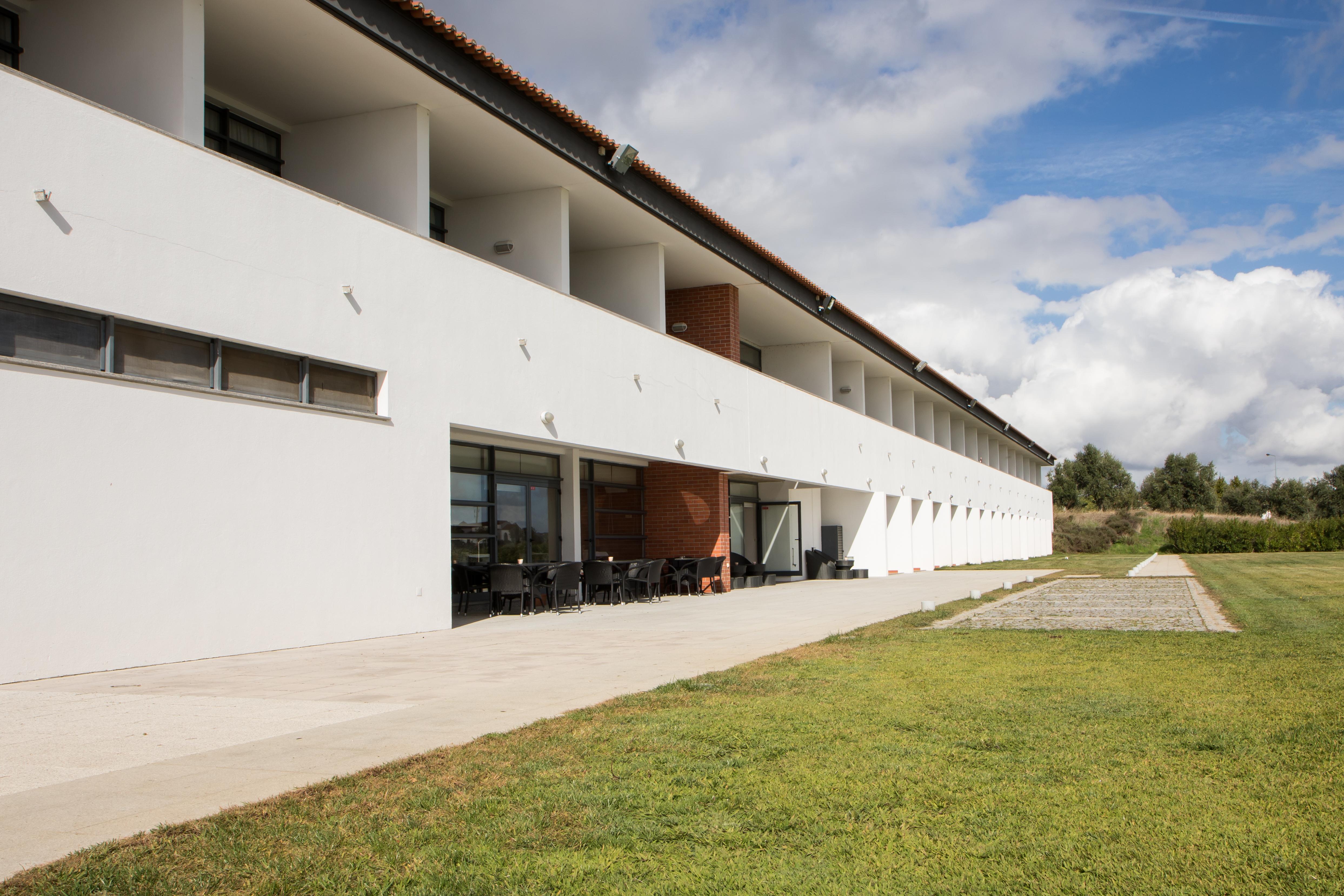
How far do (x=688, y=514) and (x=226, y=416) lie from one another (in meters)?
13.3

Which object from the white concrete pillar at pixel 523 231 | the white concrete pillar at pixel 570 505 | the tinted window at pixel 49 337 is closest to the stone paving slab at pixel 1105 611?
the white concrete pillar at pixel 570 505

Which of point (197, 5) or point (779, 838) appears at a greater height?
point (197, 5)

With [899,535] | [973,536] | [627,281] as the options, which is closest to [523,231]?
[627,281]

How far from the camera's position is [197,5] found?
409 inches

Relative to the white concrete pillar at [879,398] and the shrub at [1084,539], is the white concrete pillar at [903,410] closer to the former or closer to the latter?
the white concrete pillar at [879,398]

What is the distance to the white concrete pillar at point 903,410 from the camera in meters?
38.7

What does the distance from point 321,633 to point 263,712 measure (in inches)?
175

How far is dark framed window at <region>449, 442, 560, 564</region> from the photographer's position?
16031 millimetres

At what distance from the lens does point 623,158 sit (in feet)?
53.9

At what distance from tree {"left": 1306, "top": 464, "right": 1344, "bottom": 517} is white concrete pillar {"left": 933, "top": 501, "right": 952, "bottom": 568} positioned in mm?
65988

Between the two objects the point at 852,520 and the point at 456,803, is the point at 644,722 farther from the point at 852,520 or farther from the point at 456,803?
the point at 852,520

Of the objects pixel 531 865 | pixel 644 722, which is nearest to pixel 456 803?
pixel 531 865

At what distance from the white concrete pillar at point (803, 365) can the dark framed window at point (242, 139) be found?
1768 cm

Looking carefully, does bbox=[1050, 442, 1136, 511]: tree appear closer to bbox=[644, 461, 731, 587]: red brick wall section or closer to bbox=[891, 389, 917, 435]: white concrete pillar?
bbox=[891, 389, 917, 435]: white concrete pillar
